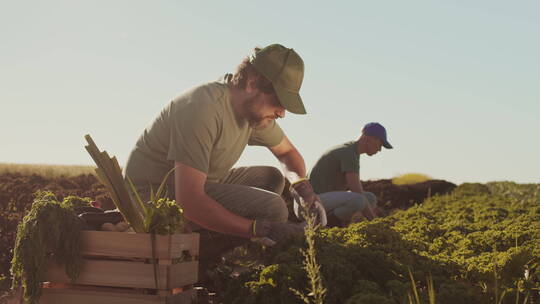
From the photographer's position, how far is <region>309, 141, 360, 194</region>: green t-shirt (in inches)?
316

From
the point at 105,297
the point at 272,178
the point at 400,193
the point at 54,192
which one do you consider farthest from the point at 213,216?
the point at 400,193

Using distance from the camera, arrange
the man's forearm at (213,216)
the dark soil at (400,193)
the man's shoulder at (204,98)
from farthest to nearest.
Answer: the dark soil at (400,193), the man's shoulder at (204,98), the man's forearm at (213,216)

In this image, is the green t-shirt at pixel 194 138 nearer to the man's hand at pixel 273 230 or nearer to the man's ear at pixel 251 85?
the man's ear at pixel 251 85

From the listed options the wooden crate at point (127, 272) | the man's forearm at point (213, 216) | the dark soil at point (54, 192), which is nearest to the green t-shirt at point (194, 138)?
the man's forearm at point (213, 216)

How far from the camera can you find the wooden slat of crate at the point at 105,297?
3.66m

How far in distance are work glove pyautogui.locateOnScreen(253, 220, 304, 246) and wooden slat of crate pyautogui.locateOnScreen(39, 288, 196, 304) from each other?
2.34 ft

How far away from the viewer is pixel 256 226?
445 cm

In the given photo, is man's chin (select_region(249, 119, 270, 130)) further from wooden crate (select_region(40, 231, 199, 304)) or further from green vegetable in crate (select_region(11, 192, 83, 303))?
green vegetable in crate (select_region(11, 192, 83, 303))

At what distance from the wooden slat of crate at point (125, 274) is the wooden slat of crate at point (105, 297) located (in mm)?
57

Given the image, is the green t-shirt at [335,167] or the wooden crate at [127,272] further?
the green t-shirt at [335,167]

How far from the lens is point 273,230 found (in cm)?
454

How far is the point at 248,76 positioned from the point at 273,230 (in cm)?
121

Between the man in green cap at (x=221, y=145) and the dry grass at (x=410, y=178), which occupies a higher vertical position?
the dry grass at (x=410, y=178)

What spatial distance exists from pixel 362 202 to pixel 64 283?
460cm
